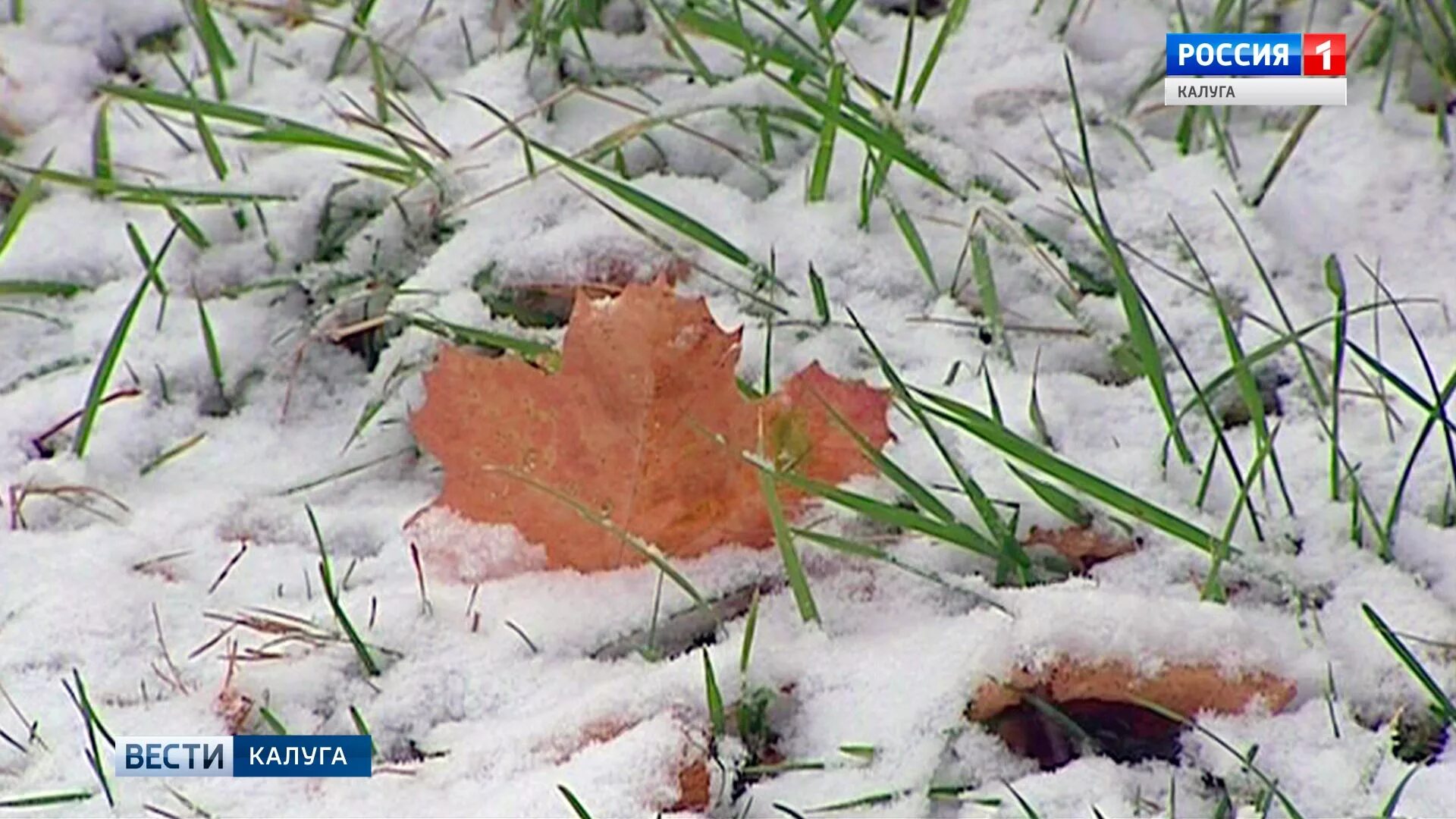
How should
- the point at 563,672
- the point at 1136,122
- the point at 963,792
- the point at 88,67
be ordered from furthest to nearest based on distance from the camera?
1. the point at 88,67
2. the point at 1136,122
3. the point at 563,672
4. the point at 963,792

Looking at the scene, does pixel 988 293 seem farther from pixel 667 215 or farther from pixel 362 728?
pixel 362 728

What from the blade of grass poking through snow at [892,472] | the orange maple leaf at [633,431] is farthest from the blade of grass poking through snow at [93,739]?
the blade of grass poking through snow at [892,472]

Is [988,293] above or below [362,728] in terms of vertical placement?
above

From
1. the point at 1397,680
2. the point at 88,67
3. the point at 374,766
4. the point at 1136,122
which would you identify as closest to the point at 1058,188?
the point at 1136,122

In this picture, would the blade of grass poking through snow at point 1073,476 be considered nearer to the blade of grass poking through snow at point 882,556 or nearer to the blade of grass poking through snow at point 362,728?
the blade of grass poking through snow at point 882,556

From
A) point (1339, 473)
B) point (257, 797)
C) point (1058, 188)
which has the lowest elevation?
point (257, 797)

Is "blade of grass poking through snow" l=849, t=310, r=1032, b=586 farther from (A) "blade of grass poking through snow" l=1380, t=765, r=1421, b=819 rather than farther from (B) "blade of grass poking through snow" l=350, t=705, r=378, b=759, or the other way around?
(B) "blade of grass poking through snow" l=350, t=705, r=378, b=759

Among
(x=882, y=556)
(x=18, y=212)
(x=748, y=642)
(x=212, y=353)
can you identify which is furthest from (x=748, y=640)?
(x=18, y=212)

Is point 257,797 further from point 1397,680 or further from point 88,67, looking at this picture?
point 88,67
